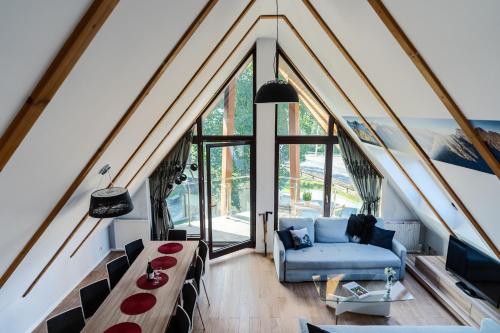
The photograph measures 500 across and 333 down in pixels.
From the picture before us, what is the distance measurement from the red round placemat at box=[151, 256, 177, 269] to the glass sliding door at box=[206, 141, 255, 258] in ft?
5.93

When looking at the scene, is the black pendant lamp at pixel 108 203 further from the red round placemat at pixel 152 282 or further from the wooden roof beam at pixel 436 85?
the wooden roof beam at pixel 436 85

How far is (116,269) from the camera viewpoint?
415 centimetres

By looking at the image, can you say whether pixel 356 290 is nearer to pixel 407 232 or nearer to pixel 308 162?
pixel 407 232

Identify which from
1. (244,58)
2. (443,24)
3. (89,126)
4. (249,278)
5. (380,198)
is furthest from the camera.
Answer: (380,198)

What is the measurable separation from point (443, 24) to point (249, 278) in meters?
4.63

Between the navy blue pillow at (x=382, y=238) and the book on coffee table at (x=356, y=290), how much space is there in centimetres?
138

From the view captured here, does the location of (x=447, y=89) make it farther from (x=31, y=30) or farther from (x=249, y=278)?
(x=249, y=278)

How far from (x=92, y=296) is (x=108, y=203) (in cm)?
140

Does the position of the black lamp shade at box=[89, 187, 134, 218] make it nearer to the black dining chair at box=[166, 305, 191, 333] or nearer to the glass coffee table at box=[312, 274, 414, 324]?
the black dining chair at box=[166, 305, 191, 333]

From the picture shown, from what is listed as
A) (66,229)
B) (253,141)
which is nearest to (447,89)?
(66,229)

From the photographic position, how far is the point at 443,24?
179 cm

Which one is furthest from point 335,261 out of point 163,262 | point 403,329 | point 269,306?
point 163,262

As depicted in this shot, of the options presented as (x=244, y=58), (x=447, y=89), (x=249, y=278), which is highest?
(x=244, y=58)

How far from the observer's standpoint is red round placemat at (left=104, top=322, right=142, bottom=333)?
9.32ft
